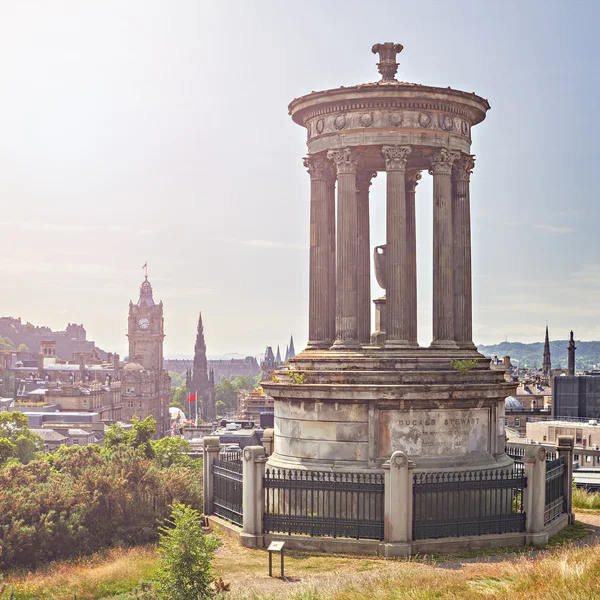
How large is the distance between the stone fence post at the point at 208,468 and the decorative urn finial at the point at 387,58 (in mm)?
12574

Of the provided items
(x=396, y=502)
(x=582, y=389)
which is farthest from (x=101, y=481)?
(x=582, y=389)

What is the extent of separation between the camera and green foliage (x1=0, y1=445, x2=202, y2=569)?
98.7 feet

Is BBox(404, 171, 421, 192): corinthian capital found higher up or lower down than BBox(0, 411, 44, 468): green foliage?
higher up

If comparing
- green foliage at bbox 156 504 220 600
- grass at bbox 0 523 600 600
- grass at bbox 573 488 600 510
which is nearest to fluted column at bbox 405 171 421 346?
grass at bbox 0 523 600 600

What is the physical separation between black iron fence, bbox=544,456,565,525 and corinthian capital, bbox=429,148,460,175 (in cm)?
915

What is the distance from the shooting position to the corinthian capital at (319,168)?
3234 centimetres

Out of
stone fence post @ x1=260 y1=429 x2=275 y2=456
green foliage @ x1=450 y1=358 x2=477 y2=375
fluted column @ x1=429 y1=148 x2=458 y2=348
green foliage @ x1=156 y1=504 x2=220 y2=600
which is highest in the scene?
fluted column @ x1=429 y1=148 x2=458 y2=348

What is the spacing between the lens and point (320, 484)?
89.8 ft

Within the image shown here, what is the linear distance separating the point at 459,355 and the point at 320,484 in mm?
5981

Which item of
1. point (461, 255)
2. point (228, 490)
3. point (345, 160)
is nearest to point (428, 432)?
point (228, 490)

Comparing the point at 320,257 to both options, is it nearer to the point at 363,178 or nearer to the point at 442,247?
the point at 442,247

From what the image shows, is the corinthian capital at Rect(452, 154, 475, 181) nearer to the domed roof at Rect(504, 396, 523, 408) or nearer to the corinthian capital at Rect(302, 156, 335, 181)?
the corinthian capital at Rect(302, 156, 335, 181)

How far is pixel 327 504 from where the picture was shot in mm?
27797

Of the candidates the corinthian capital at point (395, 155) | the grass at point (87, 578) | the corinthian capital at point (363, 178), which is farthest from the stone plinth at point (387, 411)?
the corinthian capital at point (363, 178)
